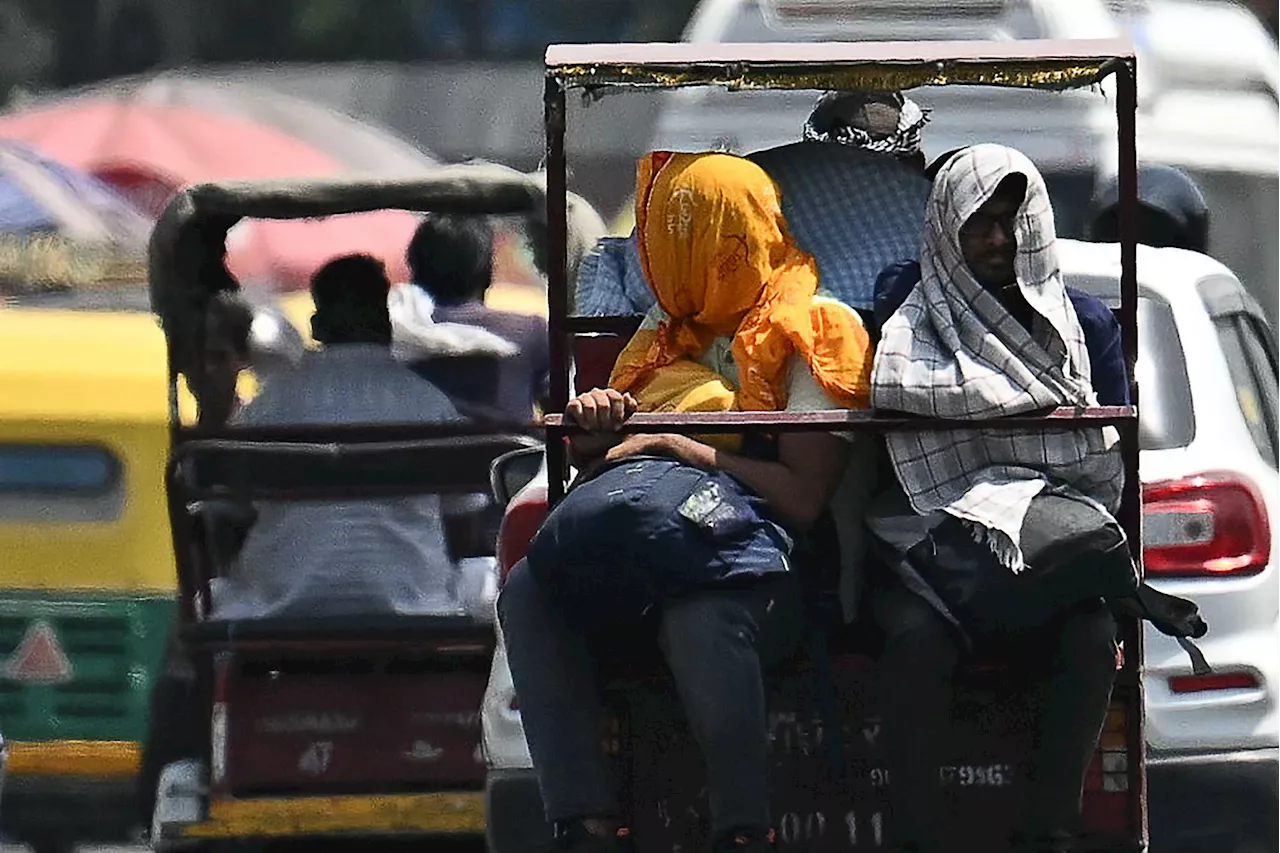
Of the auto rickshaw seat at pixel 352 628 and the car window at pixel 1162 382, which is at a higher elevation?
the car window at pixel 1162 382

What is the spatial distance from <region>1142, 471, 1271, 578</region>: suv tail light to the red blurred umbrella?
589 cm

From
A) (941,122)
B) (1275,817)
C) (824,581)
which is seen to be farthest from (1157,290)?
(941,122)

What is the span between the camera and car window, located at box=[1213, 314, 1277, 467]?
6.12 metres

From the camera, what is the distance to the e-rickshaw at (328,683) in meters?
6.45

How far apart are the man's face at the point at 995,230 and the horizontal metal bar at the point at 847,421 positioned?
0.81 ft

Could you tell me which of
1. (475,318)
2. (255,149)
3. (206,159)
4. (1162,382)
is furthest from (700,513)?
(255,149)

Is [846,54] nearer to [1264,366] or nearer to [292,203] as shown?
[1264,366]

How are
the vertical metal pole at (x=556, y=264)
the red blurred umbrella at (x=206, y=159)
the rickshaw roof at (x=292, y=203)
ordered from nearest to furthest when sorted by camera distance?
the vertical metal pole at (x=556, y=264) < the rickshaw roof at (x=292, y=203) < the red blurred umbrella at (x=206, y=159)

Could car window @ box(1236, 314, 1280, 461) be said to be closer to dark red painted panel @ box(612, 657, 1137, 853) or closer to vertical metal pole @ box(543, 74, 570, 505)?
dark red painted panel @ box(612, 657, 1137, 853)

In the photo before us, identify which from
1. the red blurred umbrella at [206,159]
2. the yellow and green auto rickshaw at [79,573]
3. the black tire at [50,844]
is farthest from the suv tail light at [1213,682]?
the red blurred umbrella at [206,159]

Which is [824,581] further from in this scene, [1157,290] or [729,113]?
[729,113]

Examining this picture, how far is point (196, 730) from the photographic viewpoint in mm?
6578

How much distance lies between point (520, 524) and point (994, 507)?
4.50 feet

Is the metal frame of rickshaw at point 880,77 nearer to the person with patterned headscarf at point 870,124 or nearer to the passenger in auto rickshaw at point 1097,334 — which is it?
the passenger in auto rickshaw at point 1097,334
